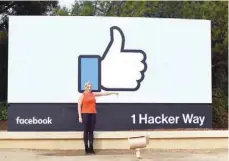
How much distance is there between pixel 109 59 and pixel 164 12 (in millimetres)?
9051

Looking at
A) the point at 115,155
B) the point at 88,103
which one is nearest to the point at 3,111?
the point at 88,103

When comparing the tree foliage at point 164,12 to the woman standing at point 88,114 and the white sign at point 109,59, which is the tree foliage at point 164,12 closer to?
the white sign at point 109,59

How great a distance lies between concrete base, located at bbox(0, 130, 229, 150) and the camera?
12297 millimetres

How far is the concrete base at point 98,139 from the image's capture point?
12.3m

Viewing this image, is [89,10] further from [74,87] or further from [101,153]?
[101,153]

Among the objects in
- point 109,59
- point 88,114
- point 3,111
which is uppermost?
point 109,59

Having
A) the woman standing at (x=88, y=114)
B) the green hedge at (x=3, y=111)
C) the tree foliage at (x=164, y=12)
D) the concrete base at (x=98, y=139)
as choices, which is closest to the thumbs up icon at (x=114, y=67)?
the woman standing at (x=88, y=114)

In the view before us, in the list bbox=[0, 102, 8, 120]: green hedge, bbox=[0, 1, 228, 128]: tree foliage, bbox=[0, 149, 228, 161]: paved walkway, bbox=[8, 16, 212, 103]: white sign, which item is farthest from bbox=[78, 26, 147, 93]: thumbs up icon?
bbox=[0, 102, 8, 120]: green hedge

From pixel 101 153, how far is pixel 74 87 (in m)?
1.84

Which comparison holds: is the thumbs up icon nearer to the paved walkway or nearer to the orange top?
the orange top

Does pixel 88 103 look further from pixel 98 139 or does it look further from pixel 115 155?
pixel 115 155

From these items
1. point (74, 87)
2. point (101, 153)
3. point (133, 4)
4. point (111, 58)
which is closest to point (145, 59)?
point (111, 58)

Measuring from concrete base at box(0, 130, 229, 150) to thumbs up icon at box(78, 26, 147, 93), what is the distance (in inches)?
47.0

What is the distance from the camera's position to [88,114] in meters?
11.6
